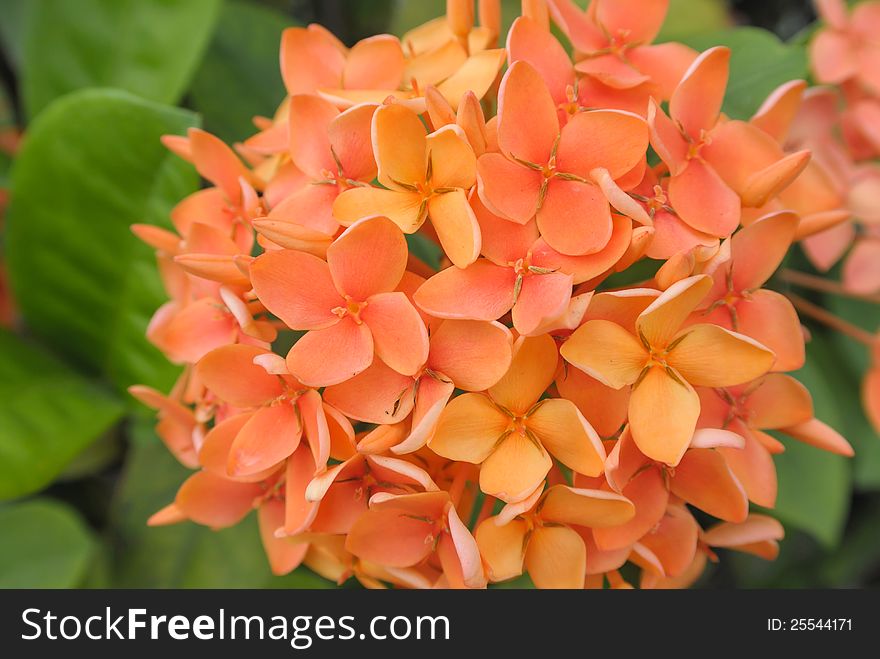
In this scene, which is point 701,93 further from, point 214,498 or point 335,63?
point 214,498

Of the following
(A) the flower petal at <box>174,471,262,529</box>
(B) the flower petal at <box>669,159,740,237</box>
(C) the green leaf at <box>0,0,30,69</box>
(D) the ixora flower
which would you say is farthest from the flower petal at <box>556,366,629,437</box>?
(C) the green leaf at <box>0,0,30,69</box>

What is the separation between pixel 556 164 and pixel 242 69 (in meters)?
0.49

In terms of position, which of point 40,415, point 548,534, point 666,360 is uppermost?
point 666,360

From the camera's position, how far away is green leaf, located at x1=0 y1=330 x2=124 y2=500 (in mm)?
716

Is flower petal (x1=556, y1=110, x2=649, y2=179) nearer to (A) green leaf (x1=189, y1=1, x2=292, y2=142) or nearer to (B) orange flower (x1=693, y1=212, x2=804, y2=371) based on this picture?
(B) orange flower (x1=693, y1=212, x2=804, y2=371)

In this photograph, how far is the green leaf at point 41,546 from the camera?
2.45ft

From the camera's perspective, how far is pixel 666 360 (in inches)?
18.3

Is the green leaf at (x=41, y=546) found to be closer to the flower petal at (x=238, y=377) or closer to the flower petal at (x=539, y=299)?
the flower petal at (x=238, y=377)

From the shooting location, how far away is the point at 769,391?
53 cm

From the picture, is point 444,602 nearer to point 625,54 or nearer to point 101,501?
point 625,54

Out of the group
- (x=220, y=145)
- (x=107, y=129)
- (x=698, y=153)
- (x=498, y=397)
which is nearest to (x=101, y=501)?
(x=107, y=129)

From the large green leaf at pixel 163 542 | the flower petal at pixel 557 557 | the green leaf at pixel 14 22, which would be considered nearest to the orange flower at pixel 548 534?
the flower petal at pixel 557 557

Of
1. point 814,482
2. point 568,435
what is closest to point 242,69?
point 568,435

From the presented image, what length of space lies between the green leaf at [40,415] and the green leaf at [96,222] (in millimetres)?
32
